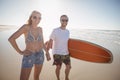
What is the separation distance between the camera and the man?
3436 millimetres

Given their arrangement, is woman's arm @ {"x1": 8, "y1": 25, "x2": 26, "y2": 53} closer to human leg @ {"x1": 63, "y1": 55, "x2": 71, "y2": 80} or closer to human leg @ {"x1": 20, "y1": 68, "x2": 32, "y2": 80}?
human leg @ {"x1": 20, "y1": 68, "x2": 32, "y2": 80}

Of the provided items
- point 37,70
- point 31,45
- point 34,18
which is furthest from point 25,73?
point 34,18

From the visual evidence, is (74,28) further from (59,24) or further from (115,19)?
(115,19)

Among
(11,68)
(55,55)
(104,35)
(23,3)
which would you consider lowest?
(11,68)

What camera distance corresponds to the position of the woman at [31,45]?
128 inches

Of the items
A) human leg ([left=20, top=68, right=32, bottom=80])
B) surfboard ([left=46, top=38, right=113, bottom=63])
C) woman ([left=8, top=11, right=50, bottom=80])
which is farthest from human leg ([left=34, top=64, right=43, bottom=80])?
surfboard ([left=46, top=38, right=113, bottom=63])

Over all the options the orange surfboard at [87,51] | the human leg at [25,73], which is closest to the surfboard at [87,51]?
the orange surfboard at [87,51]

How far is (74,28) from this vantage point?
3486 mm

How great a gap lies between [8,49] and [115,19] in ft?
5.56

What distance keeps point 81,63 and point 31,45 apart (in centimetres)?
81

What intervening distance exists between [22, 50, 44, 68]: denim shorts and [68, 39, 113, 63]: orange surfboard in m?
0.46

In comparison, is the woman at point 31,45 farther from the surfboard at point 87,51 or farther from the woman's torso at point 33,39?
the surfboard at point 87,51

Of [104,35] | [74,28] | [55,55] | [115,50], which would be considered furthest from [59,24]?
[115,50]

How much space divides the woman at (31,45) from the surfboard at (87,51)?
42 cm
